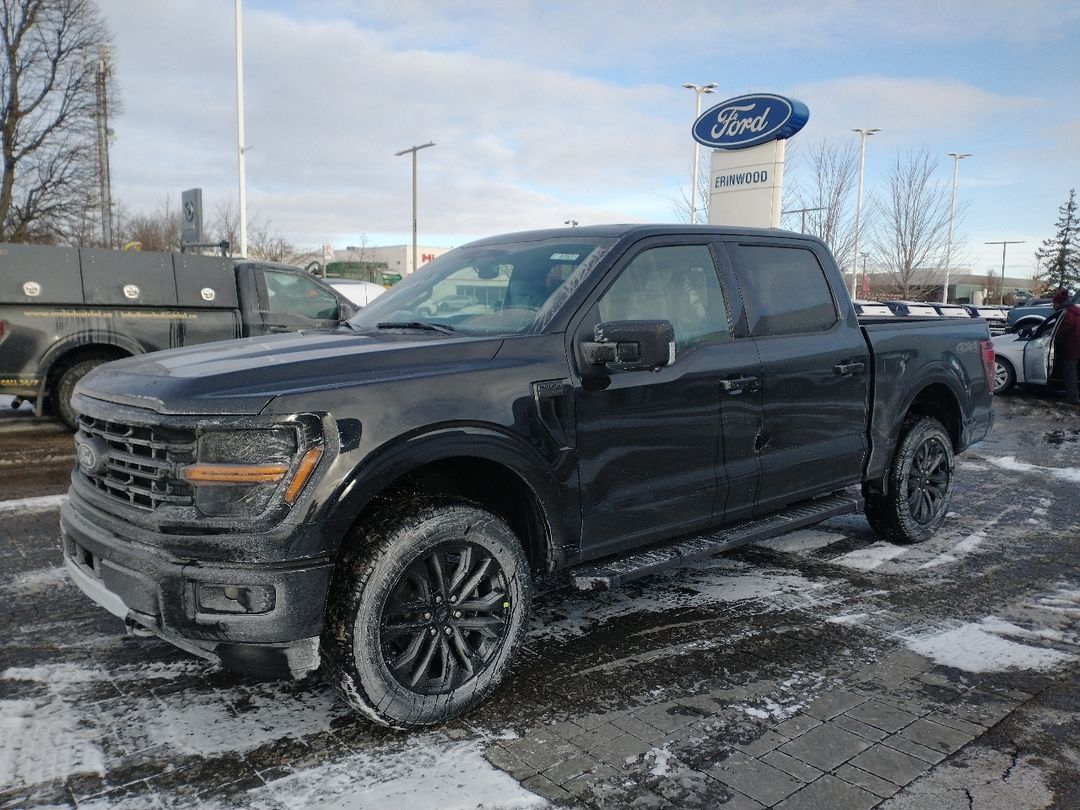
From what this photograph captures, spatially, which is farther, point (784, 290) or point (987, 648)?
point (784, 290)

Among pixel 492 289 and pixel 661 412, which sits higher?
pixel 492 289

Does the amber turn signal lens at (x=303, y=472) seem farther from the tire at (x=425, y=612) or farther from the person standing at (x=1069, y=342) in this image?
the person standing at (x=1069, y=342)

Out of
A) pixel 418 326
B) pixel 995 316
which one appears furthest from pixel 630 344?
pixel 995 316

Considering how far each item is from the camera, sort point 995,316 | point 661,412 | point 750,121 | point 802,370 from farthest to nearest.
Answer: point 995,316 < point 750,121 < point 802,370 < point 661,412

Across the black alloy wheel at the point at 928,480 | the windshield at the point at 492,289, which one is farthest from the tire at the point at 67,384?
the black alloy wheel at the point at 928,480

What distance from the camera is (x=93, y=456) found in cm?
315

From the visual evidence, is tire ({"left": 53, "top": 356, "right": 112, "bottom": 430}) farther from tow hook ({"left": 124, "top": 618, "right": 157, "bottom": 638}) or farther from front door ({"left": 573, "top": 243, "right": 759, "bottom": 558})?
front door ({"left": 573, "top": 243, "right": 759, "bottom": 558})

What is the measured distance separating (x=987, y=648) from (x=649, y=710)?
→ 1758 millimetres

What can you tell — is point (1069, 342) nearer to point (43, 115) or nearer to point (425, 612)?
point (425, 612)

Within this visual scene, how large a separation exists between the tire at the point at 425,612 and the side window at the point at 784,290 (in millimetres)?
1953

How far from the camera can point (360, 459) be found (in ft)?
9.37

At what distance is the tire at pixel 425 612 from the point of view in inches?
114

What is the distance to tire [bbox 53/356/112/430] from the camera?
30.0 feet

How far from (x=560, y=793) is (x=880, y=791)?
1.02m
